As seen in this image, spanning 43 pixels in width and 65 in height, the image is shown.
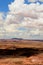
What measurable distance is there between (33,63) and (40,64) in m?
2.55

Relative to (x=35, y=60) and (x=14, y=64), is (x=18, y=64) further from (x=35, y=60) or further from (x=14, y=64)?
(x=35, y=60)

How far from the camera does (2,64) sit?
5888cm

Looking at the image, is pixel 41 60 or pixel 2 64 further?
pixel 41 60

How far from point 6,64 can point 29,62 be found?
287 inches

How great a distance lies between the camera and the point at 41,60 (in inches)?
2472

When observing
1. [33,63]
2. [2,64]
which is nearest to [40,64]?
[33,63]

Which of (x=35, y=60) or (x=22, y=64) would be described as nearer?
(x=22, y=64)

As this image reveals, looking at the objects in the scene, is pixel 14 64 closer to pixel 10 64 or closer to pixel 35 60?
pixel 10 64

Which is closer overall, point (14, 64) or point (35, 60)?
point (14, 64)

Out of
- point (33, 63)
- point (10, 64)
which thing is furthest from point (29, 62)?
point (10, 64)

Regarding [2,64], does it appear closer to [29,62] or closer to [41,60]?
[29,62]

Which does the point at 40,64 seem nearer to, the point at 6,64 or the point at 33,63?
the point at 33,63

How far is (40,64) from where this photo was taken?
58.1 metres

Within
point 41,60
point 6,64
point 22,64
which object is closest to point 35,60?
point 41,60
